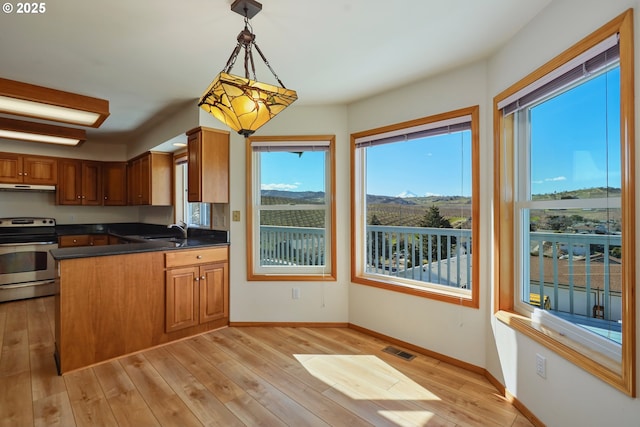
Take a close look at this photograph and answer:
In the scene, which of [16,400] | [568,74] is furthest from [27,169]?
[568,74]

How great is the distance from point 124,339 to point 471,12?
11.5 feet

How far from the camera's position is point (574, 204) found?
172 centimetres

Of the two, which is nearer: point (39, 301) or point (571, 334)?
point (571, 334)

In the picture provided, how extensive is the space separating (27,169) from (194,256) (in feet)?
11.7

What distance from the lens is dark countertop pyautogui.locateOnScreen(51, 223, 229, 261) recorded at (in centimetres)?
269

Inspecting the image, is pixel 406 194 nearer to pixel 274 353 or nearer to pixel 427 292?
pixel 427 292

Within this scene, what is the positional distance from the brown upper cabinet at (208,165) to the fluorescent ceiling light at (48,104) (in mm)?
933

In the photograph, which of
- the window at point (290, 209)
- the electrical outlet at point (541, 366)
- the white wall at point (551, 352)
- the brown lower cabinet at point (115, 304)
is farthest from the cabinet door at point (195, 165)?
the electrical outlet at point (541, 366)

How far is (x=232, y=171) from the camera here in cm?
341

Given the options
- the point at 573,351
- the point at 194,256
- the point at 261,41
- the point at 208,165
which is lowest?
the point at 573,351

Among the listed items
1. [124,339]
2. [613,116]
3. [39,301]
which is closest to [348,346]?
[124,339]

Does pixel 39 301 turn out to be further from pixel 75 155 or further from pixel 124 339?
pixel 124 339

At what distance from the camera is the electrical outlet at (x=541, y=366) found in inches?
70.6

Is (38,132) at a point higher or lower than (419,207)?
higher
